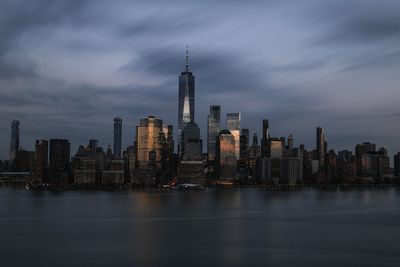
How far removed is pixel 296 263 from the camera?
45.4 meters

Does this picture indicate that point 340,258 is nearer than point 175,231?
Yes

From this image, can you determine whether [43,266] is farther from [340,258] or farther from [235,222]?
[235,222]

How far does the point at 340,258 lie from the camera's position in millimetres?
47719

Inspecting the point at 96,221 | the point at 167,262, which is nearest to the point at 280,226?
the point at 96,221

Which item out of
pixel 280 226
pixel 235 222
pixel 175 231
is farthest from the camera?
pixel 235 222

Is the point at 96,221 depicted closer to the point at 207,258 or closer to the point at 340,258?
the point at 207,258

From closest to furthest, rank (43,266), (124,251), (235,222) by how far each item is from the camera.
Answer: (43,266)
(124,251)
(235,222)

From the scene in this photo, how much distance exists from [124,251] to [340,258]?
61.3 ft

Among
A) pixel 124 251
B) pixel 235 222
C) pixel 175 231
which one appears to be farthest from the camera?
pixel 235 222

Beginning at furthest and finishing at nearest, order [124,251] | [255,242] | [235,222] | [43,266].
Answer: [235,222]
[255,242]
[124,251]
[43,266]

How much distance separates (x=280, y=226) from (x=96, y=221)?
25714mm

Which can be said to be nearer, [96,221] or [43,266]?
[43,266]

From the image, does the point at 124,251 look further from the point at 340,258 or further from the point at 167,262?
the point at 340,258

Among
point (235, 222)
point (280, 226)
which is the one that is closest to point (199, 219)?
point (235, 222)
